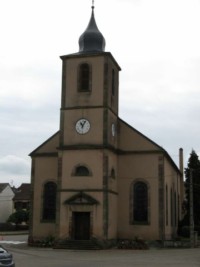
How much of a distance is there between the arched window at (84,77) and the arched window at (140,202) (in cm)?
913

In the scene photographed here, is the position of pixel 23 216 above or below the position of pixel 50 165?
below

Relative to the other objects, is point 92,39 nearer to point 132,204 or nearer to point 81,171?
point 81,171

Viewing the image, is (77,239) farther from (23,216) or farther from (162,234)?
(23,216)

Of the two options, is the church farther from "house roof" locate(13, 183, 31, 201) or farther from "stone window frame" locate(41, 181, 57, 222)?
"house roof" locate(13, 183, 31, 201)

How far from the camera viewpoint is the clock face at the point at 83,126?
39228 millimetres

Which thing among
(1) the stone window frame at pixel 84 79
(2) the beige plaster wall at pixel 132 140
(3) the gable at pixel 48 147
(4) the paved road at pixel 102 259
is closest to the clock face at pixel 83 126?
(1) the stone window frame at pixel 84 79

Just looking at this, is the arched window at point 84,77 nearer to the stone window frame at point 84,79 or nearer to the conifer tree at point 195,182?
the stone window frame at point 84,79

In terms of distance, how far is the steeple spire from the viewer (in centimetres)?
4109

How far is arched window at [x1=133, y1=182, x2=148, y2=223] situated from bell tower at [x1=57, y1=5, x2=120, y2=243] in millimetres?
1771

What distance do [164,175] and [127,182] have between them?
3.14 m

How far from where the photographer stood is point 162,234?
38.6m

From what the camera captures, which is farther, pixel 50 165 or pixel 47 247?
pixel 50 165

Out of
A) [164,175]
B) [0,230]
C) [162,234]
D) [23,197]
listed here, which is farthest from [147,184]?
[23,197]

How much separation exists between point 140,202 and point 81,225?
5.55m
